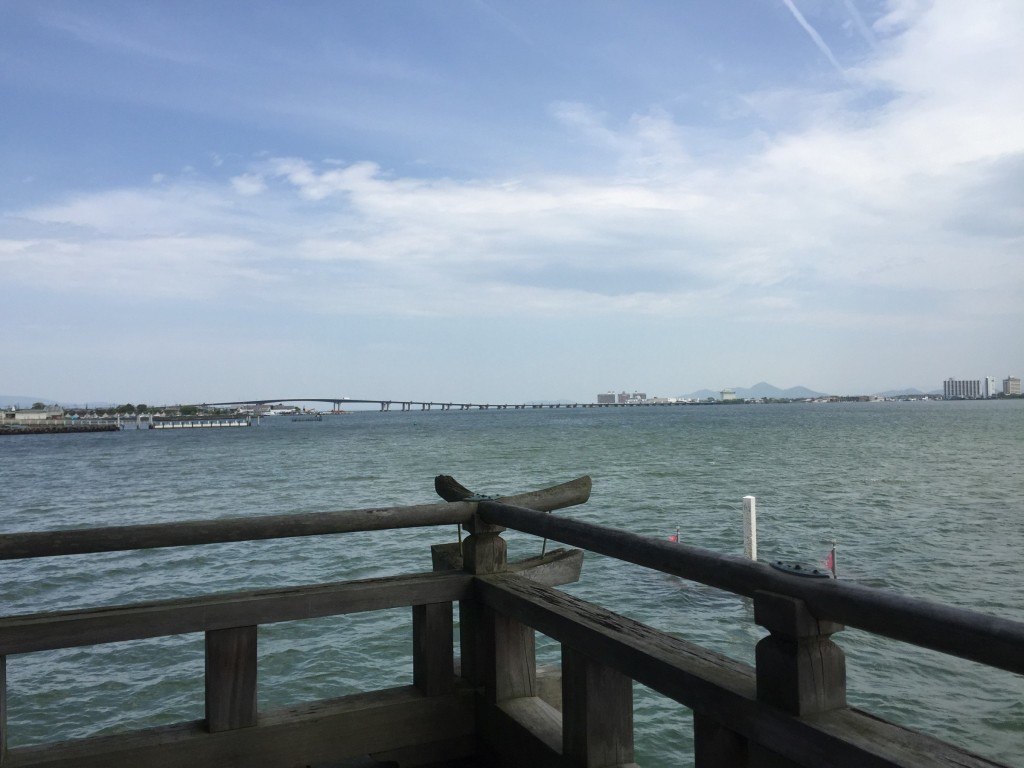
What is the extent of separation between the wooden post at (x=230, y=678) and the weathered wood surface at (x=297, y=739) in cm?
6

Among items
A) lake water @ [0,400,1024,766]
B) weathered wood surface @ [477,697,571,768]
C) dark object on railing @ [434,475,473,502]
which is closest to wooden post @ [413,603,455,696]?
weathered wood surface @ [477,697,571,768]

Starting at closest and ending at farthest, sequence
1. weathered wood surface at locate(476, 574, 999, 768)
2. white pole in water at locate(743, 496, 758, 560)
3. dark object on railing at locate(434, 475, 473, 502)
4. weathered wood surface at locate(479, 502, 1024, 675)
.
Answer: weathered wood surface at locate(479, 502, 1024, 675) → weathered wood surface at locate(476, 574, 999, 768) → dark object on railing at locate(434, 475, 473, 502) → white pole in water at locate(743, 496, 758, 560)

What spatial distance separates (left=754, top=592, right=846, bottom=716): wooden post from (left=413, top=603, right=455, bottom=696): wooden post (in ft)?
6.26

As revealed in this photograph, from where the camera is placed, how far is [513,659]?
362 centimetres

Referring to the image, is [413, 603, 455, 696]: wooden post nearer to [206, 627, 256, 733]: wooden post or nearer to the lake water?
[206, 627, 256, 733]: wooden post

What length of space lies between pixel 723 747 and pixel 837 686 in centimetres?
40

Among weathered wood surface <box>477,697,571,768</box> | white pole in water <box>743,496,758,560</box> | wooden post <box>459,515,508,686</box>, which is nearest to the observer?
weathered wood surface <box>477,697,571,768</box>

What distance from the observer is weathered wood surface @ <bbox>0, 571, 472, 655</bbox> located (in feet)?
10.0

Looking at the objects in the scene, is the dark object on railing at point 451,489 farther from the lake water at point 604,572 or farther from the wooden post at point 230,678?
the lake water at point 604,572

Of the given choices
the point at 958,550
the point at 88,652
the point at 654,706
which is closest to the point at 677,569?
the point at 654,706

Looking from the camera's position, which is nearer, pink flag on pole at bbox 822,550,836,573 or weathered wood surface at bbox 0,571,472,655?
weathered wood surface at bbox 0,571,472,655

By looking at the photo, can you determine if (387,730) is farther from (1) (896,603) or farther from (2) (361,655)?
(2) (361,655)

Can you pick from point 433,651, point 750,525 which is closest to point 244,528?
point 433,651

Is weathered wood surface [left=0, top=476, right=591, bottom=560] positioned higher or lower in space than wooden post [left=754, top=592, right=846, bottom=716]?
higher
